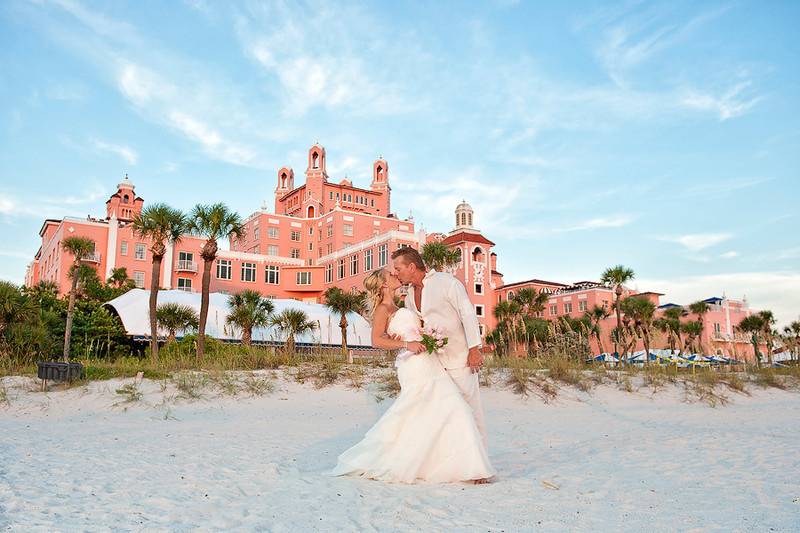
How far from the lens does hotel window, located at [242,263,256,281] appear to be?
60.7 metres

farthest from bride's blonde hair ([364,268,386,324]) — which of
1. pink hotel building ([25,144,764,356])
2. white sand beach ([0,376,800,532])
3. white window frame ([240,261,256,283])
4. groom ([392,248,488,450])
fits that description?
white window frame ([240,261,256,283])

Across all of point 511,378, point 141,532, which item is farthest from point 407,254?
point 511,378

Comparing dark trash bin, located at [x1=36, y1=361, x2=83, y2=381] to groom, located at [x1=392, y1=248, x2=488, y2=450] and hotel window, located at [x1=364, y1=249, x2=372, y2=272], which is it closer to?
groom, located at [x1=392, y1=248, x2=488, y2=450]

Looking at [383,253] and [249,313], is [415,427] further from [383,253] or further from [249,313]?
[383,253]

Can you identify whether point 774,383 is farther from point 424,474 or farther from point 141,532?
point 141,532

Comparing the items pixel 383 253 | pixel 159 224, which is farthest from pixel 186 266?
pixel 159 224

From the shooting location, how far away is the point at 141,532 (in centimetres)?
338

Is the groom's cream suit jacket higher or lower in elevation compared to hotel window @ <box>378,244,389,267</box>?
lower

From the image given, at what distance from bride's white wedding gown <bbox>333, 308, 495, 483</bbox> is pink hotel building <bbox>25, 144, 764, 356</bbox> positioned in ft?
149

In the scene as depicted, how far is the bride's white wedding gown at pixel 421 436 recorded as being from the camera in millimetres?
5055

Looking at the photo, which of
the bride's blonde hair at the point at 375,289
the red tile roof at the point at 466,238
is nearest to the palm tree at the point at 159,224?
the bride's blonde hair at the point at 375,289

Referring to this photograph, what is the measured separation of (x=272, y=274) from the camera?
62.6 meters

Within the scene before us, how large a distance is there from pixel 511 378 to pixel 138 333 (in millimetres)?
19272

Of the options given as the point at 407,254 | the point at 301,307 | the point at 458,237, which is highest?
the point at 458,237
